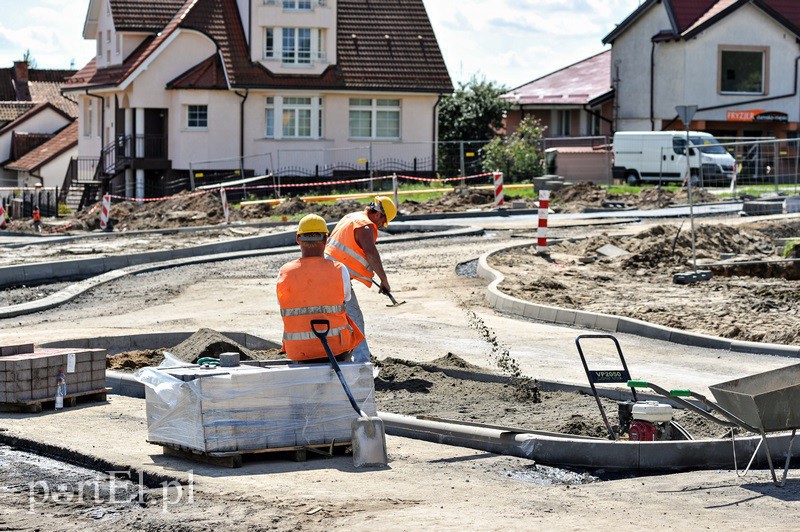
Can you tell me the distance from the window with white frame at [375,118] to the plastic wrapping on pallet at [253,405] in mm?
39109

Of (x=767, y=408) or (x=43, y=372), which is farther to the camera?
(x=43, y=372)

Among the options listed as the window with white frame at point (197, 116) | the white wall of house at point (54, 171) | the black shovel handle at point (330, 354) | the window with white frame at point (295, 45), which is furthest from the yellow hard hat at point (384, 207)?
the white wall of house at point (54, 171)

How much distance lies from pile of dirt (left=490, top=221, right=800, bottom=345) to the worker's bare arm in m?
5.01

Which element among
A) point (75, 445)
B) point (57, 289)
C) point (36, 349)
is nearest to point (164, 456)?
point (75, 445)

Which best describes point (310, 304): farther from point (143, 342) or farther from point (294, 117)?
point (294, 117)

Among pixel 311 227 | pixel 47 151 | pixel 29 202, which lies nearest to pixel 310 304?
pixel 311 227

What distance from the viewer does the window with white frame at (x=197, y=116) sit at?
152ft

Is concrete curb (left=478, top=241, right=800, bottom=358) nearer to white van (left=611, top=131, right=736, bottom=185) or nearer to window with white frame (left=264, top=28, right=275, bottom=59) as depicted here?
white van (left=611, top=131, right=736, bottom=185)

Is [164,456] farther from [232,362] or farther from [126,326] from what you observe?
[126,326]

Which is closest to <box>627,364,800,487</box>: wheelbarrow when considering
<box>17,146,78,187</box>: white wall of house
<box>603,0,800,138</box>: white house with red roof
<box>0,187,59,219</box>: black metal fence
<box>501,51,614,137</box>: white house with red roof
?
<box>0,187,59,219</box>: black metal fence

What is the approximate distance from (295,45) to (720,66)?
1756 centimetres

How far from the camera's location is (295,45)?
47156 mm

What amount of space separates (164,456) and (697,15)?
45.6 meters

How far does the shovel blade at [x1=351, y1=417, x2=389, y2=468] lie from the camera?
8562 mm
